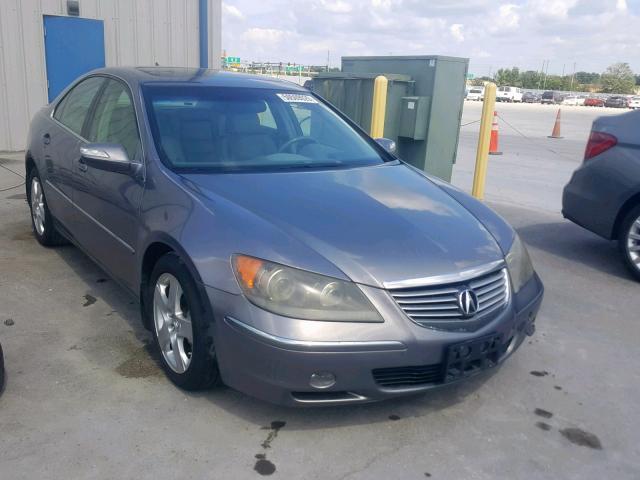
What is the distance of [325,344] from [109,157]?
67.4 inches

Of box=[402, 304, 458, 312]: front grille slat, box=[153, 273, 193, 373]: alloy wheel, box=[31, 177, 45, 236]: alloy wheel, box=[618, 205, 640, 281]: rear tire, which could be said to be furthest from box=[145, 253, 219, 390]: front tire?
box=[618, 205, 640, 281]: rear tire

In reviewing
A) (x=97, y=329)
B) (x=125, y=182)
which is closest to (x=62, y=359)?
(x=97, y=329)

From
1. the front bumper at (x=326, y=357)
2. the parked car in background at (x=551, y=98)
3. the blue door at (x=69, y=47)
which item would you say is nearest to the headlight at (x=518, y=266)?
the front bumper at (x=326, y=357)

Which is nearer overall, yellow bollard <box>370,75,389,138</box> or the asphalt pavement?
the asphalt pavement

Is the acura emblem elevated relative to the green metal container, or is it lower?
lower

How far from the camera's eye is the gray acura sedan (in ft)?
8.68

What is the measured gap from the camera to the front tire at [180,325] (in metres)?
2.88

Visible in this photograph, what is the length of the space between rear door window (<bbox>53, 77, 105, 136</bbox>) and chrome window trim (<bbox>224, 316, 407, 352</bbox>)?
2.55 meters

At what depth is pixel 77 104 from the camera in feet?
15.5

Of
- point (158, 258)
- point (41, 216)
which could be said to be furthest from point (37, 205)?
point (158, 258)

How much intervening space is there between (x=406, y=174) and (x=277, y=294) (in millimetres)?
1602

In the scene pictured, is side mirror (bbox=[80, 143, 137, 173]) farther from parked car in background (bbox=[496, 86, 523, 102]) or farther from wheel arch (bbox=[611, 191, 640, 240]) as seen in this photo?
parked car in background (bbox=[496, 86, 523, 102])

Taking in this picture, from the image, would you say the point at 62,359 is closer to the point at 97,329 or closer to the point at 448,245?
the point at 97,329

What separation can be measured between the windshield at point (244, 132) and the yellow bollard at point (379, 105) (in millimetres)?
2826
